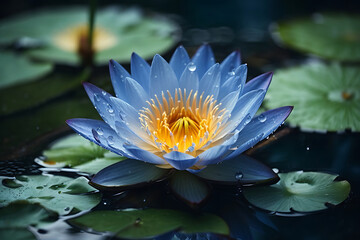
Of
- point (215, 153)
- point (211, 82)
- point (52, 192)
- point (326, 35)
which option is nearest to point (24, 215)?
point (52, 192)

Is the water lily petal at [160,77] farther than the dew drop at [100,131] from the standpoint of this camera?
Yes

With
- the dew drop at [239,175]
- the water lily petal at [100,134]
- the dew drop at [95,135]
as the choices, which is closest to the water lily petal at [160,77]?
the water lily petal at [100,134]

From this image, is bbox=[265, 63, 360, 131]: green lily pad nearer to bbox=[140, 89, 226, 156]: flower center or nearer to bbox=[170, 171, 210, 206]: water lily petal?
bbox=[140, 89, 226, 156]: flower center

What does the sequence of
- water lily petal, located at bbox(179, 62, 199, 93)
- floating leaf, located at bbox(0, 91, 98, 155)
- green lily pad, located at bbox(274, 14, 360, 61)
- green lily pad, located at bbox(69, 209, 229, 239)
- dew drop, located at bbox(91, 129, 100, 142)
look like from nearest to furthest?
green lily pad, located at bbox(69, 209, 229, 239) → dew drop, located at bbox(91, 129, 100, 142) → water lily petal, located at bbox(179, 62, 199, 93) → floating leaf, located at bbox(0, 91, 98, 155) → green lily pad, located at bbox(274, 14, 360, 61)

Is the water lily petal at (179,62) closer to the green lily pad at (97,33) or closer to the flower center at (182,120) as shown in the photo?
the flower center at (182,120)

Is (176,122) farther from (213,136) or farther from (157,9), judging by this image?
(157,9)

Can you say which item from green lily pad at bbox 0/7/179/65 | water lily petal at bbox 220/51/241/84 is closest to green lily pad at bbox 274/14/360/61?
green lily pad at bbox 0/7/179/65

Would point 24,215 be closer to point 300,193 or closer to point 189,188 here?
point 189,188
